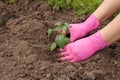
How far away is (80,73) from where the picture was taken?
93.2 inches

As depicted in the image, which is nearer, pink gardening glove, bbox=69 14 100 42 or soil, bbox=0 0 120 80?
soil, bbox=0 0 120 80

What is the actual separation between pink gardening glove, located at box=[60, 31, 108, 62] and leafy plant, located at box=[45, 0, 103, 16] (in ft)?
1.63

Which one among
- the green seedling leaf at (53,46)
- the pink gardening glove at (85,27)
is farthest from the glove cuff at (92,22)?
the green seedling leaf at (53,46)

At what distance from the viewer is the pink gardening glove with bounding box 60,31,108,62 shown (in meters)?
2.50

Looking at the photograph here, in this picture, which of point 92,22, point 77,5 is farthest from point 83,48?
point 77,5

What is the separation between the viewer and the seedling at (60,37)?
2.55 m

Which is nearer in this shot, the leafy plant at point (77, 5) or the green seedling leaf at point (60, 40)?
the green seedling leaf at point (60, 40)

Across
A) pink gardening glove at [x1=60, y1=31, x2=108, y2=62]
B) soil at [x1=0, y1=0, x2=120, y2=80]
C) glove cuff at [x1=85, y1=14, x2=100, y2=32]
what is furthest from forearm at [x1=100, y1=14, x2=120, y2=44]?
glove cuff at [x1=85, y1=14, x2=100, y2=32]

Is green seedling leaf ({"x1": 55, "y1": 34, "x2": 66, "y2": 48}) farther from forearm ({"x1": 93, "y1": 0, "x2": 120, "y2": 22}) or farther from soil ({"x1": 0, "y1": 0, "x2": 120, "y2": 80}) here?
forearm ({"x1": 93, "y1": 0, "x2": 120, "y2": 22})

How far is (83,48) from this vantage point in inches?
99.2

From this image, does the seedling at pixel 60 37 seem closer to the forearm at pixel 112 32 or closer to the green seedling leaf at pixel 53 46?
the green seedling leaf at pixel 53 46

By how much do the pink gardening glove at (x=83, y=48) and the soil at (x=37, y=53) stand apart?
1.8 inches

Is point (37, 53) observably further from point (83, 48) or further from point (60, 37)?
point (83, 48)

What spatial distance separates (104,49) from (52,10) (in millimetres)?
634
